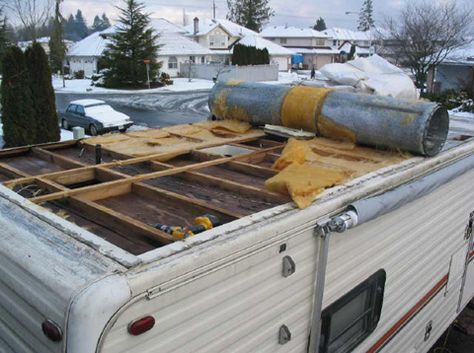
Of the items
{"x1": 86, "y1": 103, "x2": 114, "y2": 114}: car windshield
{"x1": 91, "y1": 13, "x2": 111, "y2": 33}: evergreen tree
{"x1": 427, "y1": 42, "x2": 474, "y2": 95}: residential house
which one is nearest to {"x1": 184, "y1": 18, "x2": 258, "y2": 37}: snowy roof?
{"x1": 427, "y1": 42, "x2": 474, "y2": 95}: residential house

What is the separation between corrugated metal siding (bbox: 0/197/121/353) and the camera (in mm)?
2141

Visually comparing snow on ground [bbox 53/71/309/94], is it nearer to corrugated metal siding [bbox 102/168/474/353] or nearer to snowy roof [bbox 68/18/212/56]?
snowy roof [bbox 68/18/212/56]

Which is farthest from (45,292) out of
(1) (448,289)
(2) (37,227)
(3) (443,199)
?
(1) (448,289)

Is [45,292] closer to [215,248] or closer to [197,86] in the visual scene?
[215,248]

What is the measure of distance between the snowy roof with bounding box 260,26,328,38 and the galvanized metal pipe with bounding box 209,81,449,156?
79.7 metres

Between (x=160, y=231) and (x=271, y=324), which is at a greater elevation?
(x=160, y=231)

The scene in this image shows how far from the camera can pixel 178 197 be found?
3480 millimetres

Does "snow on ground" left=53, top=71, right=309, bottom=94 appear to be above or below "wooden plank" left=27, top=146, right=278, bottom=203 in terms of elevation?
below

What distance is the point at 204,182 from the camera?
3963mm

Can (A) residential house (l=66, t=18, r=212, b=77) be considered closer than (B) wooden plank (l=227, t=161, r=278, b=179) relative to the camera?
No

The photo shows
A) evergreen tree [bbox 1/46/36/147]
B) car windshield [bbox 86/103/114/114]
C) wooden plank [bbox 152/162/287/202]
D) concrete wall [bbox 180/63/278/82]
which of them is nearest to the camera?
wooden plank [bbox 152/162/287/202]

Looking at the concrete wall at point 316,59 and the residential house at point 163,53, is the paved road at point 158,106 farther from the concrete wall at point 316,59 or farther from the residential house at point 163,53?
the concrete wall at point 316,59

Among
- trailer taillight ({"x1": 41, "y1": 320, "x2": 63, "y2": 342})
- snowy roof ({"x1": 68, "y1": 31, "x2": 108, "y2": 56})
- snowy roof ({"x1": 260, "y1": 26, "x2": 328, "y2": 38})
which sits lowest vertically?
trailer taillight ({"x1": 41, "y1": 320, "x2": 63, "y2": 342})

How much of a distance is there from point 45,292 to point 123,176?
1764 millimetres
